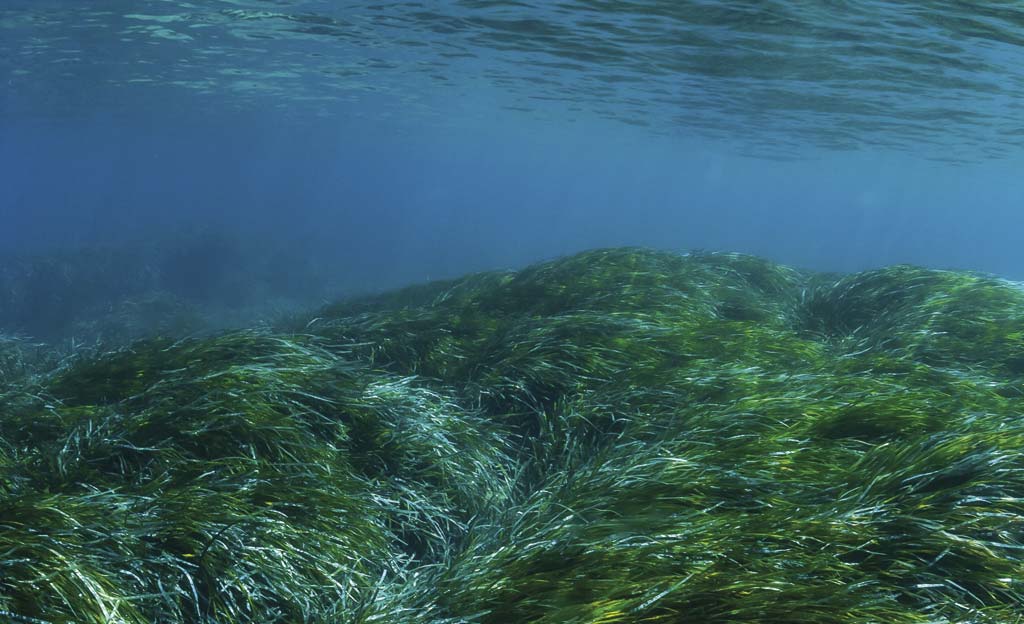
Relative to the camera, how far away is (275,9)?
58.6 feet

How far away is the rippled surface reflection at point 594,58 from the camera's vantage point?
15430mm

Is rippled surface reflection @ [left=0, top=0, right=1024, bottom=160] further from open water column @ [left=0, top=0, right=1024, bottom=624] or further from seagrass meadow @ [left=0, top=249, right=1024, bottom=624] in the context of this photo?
seagrass meadow @ [left=0, top=249, right=1024, bottom=624]

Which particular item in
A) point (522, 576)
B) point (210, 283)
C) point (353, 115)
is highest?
point (522, 576)

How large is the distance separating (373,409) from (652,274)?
4.59m

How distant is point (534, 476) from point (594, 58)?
761 inches

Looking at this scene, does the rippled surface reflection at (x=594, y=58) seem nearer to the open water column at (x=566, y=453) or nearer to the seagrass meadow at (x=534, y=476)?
the open water column at (x=566, y=453)

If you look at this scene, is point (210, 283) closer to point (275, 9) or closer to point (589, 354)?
point (275, 9)

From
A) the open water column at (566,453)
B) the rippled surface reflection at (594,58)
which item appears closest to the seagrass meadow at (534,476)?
the open water column at (566,453)

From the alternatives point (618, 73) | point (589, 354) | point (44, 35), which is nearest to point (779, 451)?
point (589, 354)

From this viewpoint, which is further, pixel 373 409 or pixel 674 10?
pixel 674 10

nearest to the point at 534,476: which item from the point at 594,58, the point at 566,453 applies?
the point at 566,453

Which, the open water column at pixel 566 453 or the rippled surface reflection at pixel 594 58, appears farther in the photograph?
the rippled surface reflection at pixel 594 58

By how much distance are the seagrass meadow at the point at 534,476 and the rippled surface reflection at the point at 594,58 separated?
11.3 m

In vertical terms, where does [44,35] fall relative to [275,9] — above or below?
below
